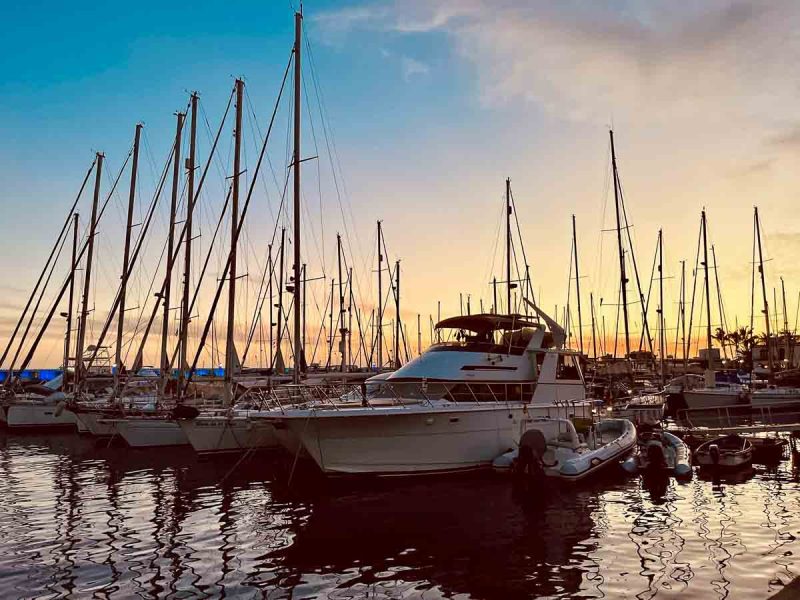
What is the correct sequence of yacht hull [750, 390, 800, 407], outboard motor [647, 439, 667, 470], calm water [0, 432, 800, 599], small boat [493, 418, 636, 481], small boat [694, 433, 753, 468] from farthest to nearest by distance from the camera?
yacht hull [750, 390, 800, 407] < small boat [694, 433, 753, 468] < outboard motor [647, 439, 667, 470] < small boat [493, 418, 636, 481] < calm water [0, 432, 800, 599]

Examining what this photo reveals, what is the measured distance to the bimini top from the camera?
24062 mm

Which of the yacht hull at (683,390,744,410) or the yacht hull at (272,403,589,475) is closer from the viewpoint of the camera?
the yacht hull at (272,403,589,475)

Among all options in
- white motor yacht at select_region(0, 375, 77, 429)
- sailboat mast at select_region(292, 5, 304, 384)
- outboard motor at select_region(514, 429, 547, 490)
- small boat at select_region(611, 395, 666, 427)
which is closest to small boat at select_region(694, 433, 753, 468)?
outboard motor at select_region(514, 429, 547, 490)

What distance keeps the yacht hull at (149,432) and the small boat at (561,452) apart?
1569 cm

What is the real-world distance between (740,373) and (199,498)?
54.3m

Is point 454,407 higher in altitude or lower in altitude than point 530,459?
higher

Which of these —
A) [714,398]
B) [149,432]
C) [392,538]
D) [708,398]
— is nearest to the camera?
[392,538]

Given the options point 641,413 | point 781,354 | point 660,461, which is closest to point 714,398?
point 641,413

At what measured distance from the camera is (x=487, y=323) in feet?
79.2

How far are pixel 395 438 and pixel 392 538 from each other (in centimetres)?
571

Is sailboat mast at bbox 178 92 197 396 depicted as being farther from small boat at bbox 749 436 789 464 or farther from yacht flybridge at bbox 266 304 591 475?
small boat at bbox 749 436 789 464

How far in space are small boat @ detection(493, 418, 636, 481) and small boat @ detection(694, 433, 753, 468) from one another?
8.54 feet

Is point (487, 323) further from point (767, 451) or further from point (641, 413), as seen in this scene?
point (641, 413)

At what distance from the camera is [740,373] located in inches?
2261
